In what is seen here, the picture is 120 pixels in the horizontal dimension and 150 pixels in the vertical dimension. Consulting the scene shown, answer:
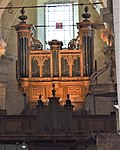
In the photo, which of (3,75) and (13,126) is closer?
(13,126)

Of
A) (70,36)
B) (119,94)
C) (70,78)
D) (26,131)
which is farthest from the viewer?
(70,36)

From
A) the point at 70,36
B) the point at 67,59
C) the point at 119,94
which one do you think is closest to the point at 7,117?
the point at 67,59

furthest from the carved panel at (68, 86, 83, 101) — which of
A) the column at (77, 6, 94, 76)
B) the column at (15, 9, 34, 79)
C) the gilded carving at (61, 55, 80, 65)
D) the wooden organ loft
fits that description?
the column at (15, 9, 34, 79)

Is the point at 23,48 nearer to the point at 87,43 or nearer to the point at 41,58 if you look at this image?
the point at 41,58

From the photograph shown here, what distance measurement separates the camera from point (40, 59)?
24.0 metres

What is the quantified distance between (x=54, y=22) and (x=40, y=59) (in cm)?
502

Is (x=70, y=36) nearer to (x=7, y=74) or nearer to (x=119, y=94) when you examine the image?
(x=7, y=74)

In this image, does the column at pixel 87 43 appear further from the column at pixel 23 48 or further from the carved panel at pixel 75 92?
the column at pixel 23 48

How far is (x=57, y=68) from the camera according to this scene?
23.8 m

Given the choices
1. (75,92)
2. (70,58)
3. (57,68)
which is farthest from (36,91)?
(70,58)

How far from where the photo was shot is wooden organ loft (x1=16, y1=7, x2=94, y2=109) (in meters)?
Result: 23.6

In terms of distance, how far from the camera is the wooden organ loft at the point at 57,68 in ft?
77.3

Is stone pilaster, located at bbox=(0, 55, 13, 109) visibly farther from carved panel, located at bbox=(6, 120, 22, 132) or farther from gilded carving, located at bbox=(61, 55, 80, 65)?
carved panel, located at bbox=(6, 120, 22, 132)

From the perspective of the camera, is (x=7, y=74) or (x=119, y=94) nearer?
(x=119, y=94)
